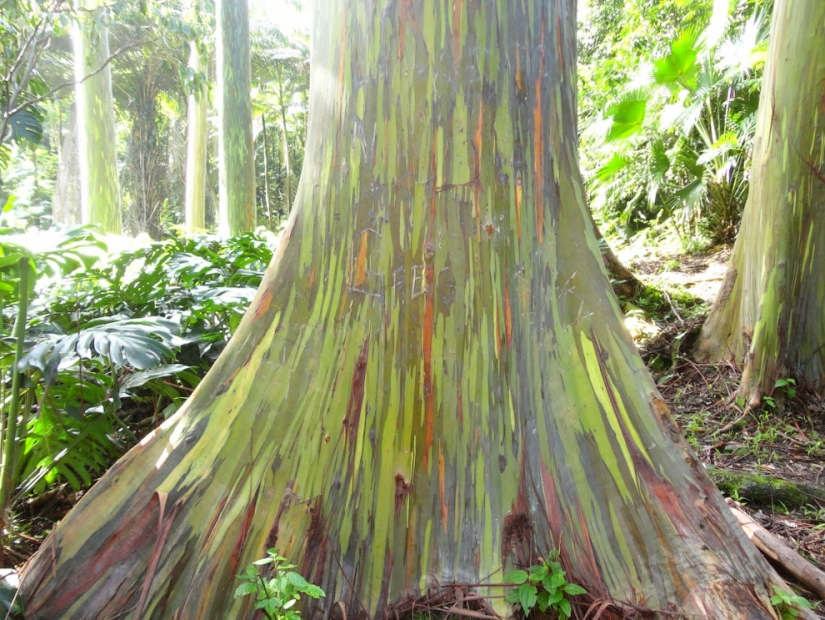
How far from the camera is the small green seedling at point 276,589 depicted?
4.27 ft

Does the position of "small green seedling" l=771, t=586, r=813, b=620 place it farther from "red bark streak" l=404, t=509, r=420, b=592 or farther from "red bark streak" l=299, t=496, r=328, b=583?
"red bark streak" l=299, t=496, r=328, b=583

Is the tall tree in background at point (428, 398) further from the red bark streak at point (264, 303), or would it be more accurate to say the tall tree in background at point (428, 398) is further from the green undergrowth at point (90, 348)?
the green undergrowth at point (90, 348)

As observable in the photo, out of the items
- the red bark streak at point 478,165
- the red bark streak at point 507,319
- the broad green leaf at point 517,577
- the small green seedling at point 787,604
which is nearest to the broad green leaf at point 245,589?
the broad green leaf at point 517,577

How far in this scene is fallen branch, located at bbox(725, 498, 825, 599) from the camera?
1720 mm

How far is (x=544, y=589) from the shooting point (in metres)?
1.47

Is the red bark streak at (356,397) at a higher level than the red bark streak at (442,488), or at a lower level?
higher

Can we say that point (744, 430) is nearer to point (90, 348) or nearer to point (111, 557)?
point (111, 557)

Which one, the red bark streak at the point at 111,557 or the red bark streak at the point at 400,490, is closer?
the red bark streak at the point at 111,557

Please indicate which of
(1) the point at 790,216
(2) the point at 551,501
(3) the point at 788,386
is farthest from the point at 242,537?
(1) the point at 790,216

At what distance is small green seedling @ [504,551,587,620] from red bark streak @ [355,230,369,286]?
95cm

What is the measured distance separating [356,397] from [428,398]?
218 millimetres

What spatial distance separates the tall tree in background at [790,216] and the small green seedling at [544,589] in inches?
102

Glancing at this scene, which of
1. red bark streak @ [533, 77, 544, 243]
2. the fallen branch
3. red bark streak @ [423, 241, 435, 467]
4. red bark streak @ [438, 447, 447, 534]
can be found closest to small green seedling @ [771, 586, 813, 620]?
the fallen branch

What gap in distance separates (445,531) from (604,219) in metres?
9.94
